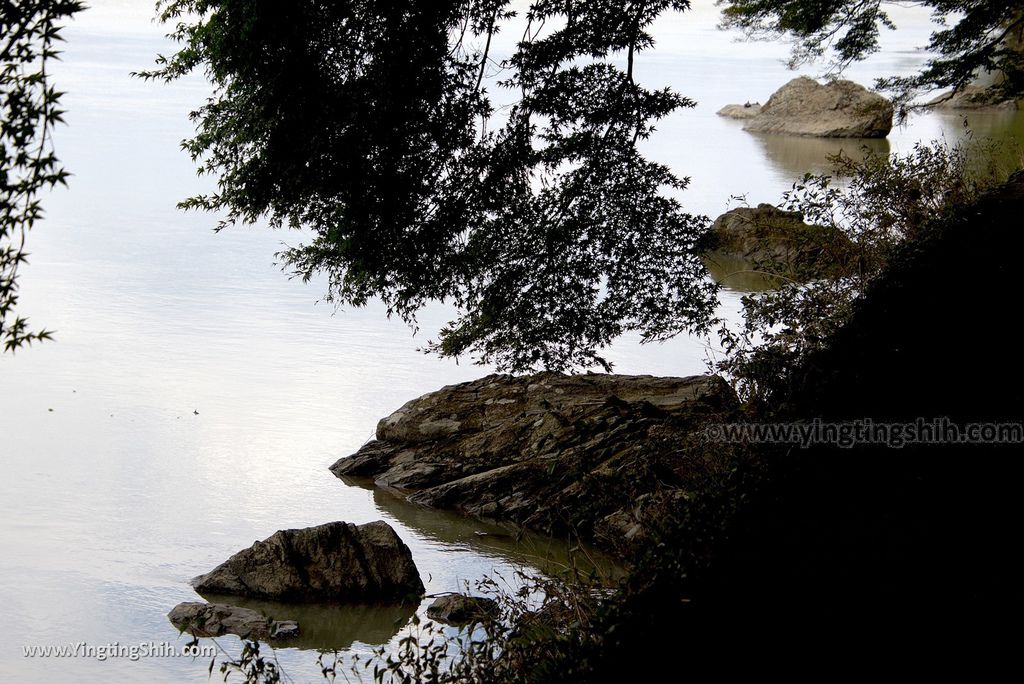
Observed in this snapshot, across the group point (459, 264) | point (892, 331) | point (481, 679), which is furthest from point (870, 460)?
point (459, 264)

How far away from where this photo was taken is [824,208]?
452 inches

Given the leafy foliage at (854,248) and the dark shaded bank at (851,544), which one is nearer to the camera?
the dark shaded bank at (851,544)

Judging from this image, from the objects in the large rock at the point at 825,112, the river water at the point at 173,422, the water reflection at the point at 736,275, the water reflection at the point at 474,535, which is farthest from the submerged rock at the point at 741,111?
the water reflection at the point at 474,535

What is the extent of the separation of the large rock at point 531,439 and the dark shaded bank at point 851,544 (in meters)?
2.76

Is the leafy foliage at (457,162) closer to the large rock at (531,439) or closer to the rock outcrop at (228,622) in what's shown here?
the large rock at (531,439)

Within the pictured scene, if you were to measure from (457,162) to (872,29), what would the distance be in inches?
256

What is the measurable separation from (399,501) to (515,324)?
7.18 ft

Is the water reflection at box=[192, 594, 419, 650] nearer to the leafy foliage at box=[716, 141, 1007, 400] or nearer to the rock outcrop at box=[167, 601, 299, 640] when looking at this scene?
the rock outcrop at box=[167, 601, 299, 640]

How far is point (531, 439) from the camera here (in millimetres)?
10867

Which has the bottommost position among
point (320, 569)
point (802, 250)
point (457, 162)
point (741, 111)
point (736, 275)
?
point (320, 569)

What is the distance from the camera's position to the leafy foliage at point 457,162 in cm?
898

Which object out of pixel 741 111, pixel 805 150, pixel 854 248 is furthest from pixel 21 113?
pixel 741 111

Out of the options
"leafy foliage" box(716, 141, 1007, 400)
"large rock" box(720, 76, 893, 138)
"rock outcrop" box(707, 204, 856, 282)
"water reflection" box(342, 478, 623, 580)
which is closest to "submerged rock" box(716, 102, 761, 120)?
"large rock" box(720, 76, 893, 138)

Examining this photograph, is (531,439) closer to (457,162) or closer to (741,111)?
(457,162)
